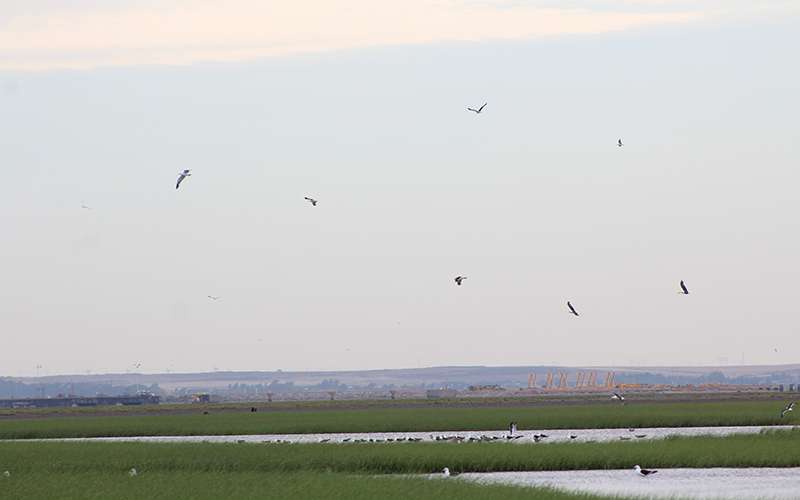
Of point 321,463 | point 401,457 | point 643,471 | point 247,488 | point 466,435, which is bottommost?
point 247,488

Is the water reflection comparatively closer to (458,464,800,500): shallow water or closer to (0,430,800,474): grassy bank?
(458,464,800,500): shallow water

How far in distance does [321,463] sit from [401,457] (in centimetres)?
321

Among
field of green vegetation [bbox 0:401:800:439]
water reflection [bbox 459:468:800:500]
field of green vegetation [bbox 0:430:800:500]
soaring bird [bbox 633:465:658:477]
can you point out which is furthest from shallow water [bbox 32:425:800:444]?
soaring bird [bbox 633:465:658:477]

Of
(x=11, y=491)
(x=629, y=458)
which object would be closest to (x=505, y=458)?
Answer: (x=629, y=458)

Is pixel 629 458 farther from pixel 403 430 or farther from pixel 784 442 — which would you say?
pixel 403 430

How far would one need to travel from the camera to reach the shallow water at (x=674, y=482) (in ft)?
138

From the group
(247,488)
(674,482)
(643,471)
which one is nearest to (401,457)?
(643,471)

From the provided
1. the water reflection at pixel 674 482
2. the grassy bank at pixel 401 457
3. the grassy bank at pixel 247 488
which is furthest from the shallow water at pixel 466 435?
the grassy bank at pixel 247 488

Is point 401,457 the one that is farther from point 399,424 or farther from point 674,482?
point 399,424

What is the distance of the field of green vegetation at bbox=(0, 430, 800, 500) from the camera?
39312 mm

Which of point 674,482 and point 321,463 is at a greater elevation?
point 321,463

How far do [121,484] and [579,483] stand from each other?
46.4 ft

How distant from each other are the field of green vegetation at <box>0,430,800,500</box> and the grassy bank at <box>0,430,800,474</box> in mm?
40

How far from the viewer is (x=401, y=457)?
173 feet
